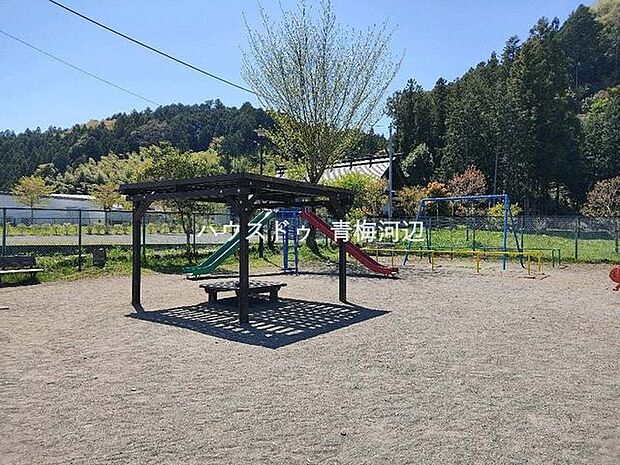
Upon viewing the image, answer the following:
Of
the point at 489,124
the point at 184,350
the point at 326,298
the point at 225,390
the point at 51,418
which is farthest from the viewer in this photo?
the point at 489,124

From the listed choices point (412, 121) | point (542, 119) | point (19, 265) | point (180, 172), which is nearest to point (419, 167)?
point (412, 121)

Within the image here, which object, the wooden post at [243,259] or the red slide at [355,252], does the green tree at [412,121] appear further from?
the wooden post at [243,259]

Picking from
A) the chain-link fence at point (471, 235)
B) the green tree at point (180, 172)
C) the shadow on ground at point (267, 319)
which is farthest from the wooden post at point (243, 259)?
the chain-link fence at point (471, 235)

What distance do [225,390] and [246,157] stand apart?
68482mm

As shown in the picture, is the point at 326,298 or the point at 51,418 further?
the point at 326,298

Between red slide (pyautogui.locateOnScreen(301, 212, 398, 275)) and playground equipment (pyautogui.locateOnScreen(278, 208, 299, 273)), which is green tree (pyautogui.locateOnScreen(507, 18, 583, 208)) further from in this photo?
red slide (pyautogui.locateOnScreen(301, 212, 398, 275))

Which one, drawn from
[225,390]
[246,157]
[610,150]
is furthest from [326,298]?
[246,157]

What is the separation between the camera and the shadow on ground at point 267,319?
7457mm

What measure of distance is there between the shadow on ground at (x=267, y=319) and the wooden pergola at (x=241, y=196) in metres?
0.50

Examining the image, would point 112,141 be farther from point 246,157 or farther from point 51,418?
point 51,418

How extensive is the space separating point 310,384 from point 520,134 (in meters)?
44.2

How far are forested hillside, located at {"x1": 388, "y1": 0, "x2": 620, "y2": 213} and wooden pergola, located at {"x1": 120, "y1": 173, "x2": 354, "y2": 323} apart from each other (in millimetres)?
37915

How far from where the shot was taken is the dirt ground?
3.60 m

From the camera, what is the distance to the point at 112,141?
92.4 meters
